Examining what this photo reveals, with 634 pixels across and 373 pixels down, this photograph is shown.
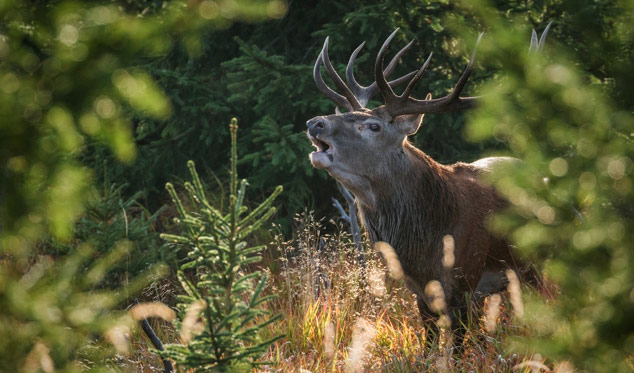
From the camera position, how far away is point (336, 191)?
8.40 meters

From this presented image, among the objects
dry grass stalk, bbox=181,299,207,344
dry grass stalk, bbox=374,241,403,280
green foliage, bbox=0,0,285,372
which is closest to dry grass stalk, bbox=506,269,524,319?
dry grass stalk, bbox=374,241,403,280

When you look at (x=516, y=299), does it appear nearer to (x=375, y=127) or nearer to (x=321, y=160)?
(x=321, y=160)

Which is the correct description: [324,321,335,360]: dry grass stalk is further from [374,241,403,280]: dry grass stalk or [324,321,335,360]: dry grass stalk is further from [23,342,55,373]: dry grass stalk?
[23,342,55,373]: dry grass stalk

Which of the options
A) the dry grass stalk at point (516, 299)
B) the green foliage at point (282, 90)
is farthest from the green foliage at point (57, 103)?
the green foliage at point (282, 90)

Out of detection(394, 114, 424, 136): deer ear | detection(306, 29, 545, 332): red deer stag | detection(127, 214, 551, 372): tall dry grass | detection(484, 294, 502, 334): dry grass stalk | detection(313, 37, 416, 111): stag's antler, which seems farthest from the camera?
detection(313, 37, 416, 111): stag's antler

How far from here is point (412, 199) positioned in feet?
16.9

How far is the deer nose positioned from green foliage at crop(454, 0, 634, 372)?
133 inches

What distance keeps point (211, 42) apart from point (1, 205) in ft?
23.9

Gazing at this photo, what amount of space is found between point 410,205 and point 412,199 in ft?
0.16

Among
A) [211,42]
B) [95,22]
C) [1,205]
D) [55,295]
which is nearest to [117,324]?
[55,295]

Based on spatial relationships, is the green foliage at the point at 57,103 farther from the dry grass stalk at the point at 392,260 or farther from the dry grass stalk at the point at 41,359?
the dry grass stalk at the point at 392,260

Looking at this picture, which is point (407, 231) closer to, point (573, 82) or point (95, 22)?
point (573, 82)

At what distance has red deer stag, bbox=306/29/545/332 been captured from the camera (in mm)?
4984

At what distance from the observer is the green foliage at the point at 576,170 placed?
1.50 metres
